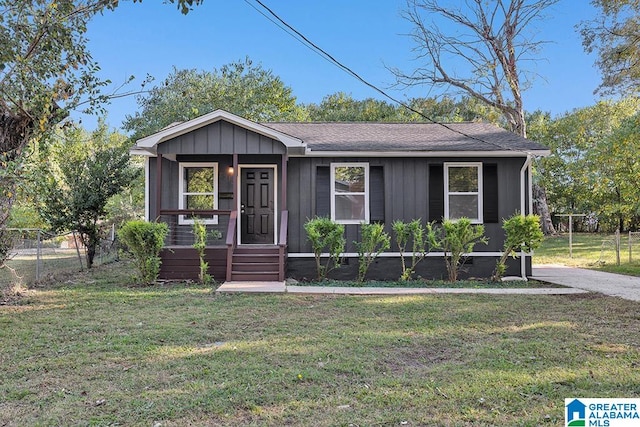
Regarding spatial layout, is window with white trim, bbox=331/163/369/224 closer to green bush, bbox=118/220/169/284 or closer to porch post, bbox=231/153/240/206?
porch post, bbox=231/153/240/206

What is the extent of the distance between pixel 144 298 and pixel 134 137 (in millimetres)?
17247

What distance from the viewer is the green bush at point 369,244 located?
8.85 m

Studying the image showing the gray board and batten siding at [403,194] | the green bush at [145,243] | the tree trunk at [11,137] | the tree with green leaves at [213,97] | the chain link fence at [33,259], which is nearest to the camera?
the tree trunk at [11,137]

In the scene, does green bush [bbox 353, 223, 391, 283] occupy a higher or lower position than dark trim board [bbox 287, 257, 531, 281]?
higher

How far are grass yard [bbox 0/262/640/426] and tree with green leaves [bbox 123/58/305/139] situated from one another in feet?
51.2

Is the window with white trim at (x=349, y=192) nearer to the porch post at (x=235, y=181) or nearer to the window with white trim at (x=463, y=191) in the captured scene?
the window with white trim at (x=463, y=191)

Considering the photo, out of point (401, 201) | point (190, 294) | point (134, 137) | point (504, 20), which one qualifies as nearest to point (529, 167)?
point (401, 201)

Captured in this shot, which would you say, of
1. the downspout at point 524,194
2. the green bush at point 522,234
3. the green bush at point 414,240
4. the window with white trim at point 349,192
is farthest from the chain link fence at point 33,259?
the downspout at point 524,194

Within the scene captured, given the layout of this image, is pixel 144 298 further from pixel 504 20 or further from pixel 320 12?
pixel 504 20

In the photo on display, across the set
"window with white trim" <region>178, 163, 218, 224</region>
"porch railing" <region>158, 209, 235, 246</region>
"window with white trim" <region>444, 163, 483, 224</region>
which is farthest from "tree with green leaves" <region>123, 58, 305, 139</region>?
"window with white trim" <region>444, 163, 483, 224</region>

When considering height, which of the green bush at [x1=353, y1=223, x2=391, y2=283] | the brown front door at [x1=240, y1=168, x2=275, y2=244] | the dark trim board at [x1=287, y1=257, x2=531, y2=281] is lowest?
the dark trim board at [x1=287, y1=257, x2=531, y2=281]

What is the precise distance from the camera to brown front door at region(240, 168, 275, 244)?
10.3 m

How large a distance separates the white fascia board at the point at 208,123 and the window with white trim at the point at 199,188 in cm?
130

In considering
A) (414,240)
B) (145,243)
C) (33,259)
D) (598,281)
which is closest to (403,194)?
(414,240)
